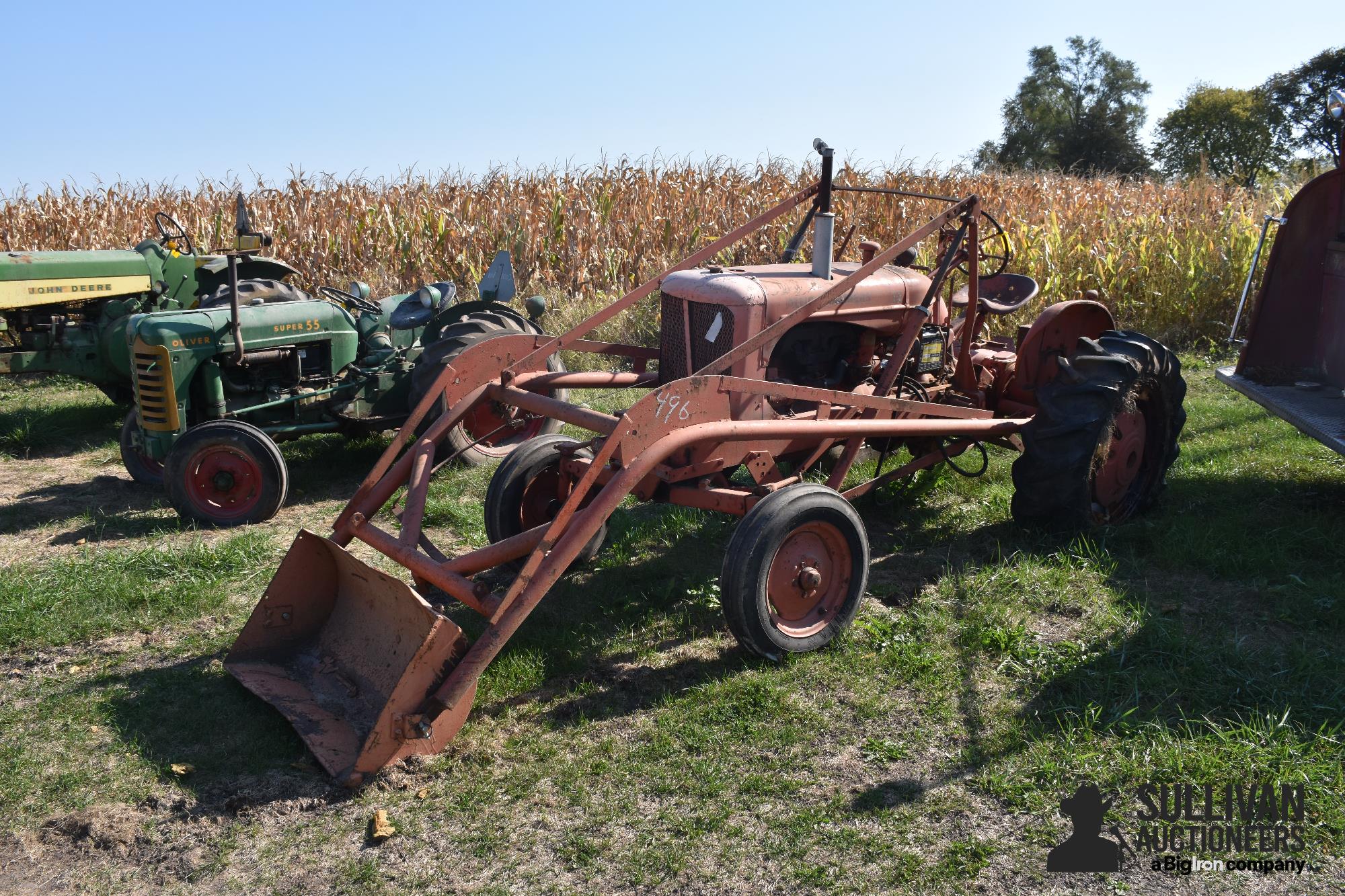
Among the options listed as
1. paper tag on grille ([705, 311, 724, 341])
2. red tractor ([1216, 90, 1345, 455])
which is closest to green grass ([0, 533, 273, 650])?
paper tag on grille ([705, 311, 724, 341])

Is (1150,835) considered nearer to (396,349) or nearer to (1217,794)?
(1217,794)

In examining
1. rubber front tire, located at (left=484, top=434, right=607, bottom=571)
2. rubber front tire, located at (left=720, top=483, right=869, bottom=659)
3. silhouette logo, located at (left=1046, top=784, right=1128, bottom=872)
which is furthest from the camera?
rubber front tire, located at (left=484, top=434, right=607, bottom=571)

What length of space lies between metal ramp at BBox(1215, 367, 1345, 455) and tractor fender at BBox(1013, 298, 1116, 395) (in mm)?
1112

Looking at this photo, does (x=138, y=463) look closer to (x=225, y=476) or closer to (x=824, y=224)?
(x=225, y=476)

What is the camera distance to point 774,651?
4.13 metres

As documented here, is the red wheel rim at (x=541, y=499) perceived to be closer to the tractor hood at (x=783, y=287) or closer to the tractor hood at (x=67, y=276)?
the tractor hood at (x=783, y=287)

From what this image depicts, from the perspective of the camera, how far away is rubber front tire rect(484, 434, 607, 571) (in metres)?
4.91

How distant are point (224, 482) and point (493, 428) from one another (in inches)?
70.9

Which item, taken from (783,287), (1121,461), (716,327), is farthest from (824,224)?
(1121,461)

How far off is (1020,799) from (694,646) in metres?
1.54

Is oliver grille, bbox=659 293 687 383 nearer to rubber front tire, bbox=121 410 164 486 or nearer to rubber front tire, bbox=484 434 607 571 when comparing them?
rubber front tire, bbox=484 434 607 571

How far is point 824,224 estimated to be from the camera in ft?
16.0

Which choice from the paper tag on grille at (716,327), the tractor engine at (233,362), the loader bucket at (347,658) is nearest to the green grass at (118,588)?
the loader bucket at (347,658)

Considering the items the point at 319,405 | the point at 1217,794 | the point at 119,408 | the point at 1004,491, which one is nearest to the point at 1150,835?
the point at 1217,794
